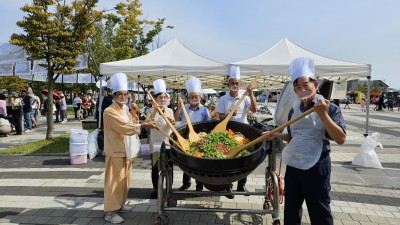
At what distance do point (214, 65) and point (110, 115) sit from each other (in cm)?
430

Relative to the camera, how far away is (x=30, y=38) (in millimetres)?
8844

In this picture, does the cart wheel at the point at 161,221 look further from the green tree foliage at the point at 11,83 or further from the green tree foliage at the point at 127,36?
the green tree foliage at the point at 11,83

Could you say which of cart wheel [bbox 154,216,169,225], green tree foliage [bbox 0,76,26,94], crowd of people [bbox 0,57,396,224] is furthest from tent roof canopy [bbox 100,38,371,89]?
green tree foliage [bbox 0,76,26,94]

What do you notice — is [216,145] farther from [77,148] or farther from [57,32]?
[57,32]

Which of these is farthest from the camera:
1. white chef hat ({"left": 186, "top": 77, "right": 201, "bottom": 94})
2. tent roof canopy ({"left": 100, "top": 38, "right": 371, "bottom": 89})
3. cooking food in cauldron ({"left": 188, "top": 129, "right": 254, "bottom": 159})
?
tent roof canopy ({"left": 100, "top": 38, "right": 371, "bottom": 89})

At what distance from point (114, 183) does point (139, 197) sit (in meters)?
1.05

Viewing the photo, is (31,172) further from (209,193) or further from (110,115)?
(209,193)

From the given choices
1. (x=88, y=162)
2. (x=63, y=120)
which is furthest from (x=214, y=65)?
(x=63, y=120)

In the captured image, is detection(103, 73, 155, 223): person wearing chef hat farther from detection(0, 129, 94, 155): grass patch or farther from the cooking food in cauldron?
detection(0, 129, 94, 155): grass patch

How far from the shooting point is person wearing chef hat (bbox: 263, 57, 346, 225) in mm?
2301

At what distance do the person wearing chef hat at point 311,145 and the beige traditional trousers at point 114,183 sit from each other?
215cm

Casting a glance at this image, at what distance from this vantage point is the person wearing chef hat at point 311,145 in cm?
230

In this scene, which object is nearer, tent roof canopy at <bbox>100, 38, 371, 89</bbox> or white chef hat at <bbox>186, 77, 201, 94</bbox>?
white chef hat at <bbox>186, 77, 201, 94</bbox>

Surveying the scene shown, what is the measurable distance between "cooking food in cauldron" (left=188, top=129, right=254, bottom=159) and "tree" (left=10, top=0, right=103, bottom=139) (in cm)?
758
